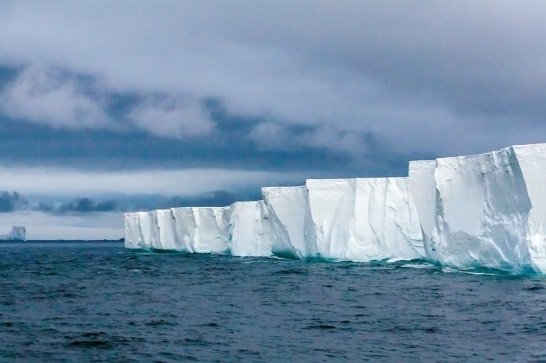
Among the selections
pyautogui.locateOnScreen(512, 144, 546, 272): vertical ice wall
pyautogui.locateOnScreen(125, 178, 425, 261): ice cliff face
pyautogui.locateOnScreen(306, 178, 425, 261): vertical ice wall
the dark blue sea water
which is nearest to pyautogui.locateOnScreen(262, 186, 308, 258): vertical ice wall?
pyautogui.locateOnScreen(125, 178, 425, 261): ice cliff face

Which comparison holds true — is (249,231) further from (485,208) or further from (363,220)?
(485,208)

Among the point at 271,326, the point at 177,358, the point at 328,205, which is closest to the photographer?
the point at 177,358

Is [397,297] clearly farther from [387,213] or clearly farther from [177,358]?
[387,213]

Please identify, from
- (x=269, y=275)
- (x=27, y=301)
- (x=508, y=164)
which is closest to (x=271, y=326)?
(x=27, y=301)

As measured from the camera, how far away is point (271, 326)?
15016 millimetres

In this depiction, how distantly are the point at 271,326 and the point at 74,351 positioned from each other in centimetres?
389

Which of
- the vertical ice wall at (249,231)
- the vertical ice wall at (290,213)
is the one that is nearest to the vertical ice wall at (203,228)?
the vertical ice wall at (249,231)

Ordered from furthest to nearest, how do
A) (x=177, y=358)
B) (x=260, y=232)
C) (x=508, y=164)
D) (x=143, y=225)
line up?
(x=143, y=225) < (x=260, y=232) < (x=508, y=164) < (x=177, y=358)

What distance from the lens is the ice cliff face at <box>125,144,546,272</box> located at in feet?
74.1

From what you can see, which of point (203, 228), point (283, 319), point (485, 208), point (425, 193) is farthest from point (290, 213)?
point (283, 319)

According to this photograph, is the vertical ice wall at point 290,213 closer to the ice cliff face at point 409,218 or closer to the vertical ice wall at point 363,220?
the ice cliff face at point 409,218

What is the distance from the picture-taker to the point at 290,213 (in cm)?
3775

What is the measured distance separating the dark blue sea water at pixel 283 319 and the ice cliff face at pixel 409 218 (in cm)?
139

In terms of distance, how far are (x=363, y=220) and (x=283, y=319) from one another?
1785 cm
